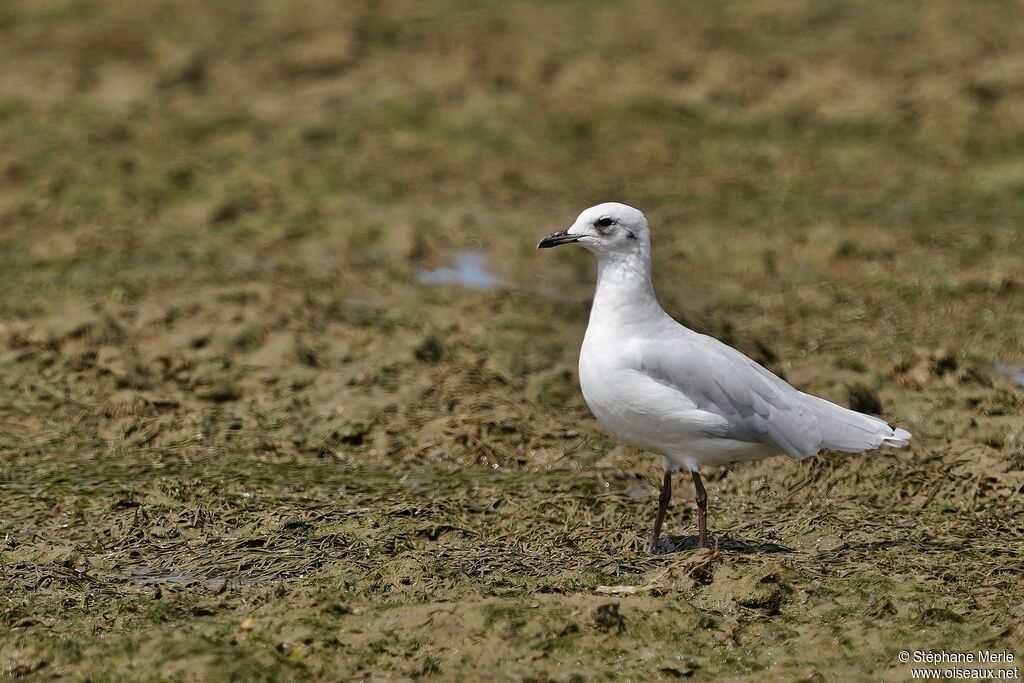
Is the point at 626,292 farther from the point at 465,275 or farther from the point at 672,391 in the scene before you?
the point at 465,275

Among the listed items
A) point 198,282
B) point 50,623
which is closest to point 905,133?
point 198,282

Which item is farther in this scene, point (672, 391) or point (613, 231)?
point (613, 231)

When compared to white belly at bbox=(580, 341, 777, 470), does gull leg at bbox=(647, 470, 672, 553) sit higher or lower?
lower

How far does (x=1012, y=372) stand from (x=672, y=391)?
3.98 meters

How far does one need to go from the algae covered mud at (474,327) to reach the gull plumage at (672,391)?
0.50 metres

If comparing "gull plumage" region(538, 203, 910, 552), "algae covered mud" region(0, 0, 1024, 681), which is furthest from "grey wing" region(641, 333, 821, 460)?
"algae covered mud" region(0, 0, 1024, 681)

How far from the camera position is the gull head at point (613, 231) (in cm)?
711

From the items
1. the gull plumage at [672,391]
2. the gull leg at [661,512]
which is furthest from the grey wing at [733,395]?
the gull leg at [661,512]

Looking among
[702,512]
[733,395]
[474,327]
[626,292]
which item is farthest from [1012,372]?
[626,292]

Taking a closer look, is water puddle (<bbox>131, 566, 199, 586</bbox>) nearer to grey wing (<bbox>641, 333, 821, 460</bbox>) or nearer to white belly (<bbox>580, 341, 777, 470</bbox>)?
white belly (<bbox>580, 341, 777, 470</bbox>)

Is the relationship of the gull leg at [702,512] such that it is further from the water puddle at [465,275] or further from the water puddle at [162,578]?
the water puddle at [465,275]

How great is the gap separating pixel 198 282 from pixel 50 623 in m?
5.33

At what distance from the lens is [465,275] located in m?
12.0

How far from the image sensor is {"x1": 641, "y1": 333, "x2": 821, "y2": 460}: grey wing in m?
6.86
